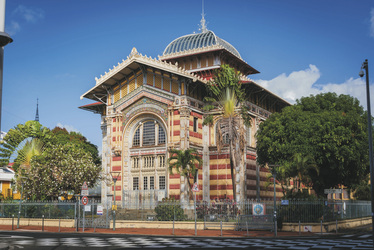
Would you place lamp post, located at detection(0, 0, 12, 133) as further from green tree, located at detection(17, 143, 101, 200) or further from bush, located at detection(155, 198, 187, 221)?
green tree, located at detection(17, 143, 101, 200)

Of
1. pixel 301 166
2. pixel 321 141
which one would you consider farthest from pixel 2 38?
pixel 321 141

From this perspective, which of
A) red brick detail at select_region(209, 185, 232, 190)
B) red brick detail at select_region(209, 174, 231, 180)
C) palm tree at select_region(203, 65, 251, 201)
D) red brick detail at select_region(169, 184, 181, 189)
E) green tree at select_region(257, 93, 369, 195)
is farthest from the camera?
red brick detail at select_region(209, 174, 231, 180)

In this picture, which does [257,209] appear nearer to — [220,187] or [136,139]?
[220,187]

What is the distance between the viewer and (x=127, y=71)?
155 ft

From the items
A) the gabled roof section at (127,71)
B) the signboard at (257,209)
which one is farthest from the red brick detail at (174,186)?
the signboard at (257,209)

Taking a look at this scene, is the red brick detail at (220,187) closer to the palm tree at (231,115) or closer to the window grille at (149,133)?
the palm tree at (231,115)

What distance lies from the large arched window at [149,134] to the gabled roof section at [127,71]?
5.80m

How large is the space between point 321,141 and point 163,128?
1562 centimetres

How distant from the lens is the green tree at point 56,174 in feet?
156

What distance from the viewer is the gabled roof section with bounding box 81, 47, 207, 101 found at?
144 feet

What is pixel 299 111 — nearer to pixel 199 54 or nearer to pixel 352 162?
pixel 352 162

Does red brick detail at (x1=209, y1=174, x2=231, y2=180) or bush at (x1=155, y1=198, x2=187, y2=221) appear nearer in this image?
bush at (x1=155, y1=198, x2=187, y2=221)

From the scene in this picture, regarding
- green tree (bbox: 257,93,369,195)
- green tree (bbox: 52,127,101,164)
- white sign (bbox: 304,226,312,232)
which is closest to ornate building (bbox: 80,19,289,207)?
green tree (bbox: 257,93,369,195)

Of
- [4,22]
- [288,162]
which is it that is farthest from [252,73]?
[4,22]
